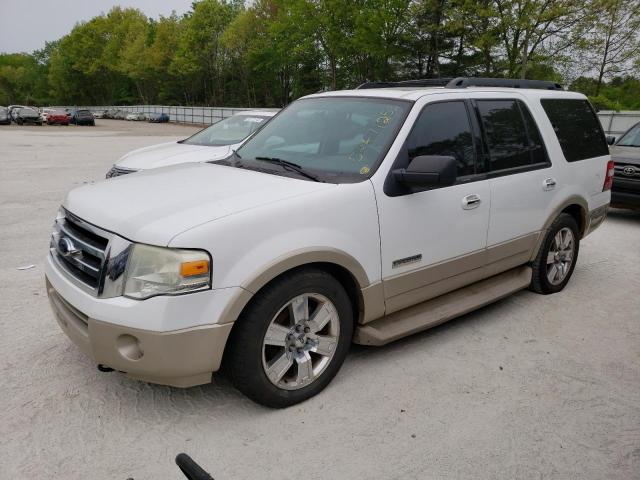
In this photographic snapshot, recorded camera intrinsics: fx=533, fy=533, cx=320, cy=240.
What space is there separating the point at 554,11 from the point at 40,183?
73.2 ft

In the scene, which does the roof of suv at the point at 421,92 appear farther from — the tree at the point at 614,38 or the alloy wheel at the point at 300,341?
the tree at the point at 614,38

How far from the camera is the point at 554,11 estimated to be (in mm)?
23562

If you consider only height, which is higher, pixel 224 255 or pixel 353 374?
pixel 224 255

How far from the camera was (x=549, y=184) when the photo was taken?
4.51 meters

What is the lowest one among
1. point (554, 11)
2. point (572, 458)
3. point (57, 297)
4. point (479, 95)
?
point (572, 458)

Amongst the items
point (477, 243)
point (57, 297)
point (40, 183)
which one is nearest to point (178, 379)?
point (57, 297)

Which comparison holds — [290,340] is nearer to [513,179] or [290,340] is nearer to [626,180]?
[513,179]

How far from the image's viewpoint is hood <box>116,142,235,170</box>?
7352 millimetres

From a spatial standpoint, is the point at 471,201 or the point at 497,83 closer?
the point at 471,201

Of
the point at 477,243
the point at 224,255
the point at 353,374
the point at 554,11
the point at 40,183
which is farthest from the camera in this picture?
the point at 554,11

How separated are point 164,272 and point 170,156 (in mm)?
5331

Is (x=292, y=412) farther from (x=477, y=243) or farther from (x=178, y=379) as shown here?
(x=477, y=243)

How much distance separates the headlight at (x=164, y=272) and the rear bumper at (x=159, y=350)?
7.7 inches

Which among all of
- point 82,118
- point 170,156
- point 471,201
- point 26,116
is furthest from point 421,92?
point 82,118
